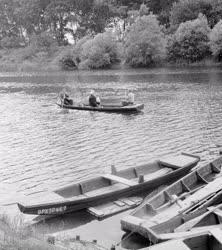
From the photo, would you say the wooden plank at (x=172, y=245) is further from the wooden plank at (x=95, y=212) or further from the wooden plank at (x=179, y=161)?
the wooden plank at (x=179, y=161)

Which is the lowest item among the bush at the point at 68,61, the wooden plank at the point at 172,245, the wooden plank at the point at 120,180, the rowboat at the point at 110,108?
the wooden plank at the point at 172,245

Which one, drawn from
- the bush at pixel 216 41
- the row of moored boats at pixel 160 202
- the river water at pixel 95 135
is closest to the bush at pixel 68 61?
the bush at pixel 216 41

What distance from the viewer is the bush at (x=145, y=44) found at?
84.2 m

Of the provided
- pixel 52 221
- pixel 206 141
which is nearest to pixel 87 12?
pixel 206 141

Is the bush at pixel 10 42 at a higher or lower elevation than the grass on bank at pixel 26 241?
higher

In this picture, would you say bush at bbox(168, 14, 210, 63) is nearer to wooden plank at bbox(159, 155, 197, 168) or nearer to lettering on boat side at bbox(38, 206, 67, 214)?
wooden plank at bbox(159, 155, 197, 168)

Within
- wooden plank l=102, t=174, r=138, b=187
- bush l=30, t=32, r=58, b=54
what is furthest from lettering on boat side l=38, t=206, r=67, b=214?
bush l=30, t=32, r=58, b=54

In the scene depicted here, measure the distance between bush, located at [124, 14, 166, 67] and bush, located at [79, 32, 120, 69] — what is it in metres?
3.44

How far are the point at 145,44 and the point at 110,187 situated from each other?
222 feet

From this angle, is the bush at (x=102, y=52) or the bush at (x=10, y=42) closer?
the bush at (x=102, y=52)

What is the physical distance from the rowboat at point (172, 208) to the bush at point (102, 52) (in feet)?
234

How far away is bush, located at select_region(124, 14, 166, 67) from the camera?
276ft

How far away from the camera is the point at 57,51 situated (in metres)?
113

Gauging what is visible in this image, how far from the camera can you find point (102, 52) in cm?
8906
